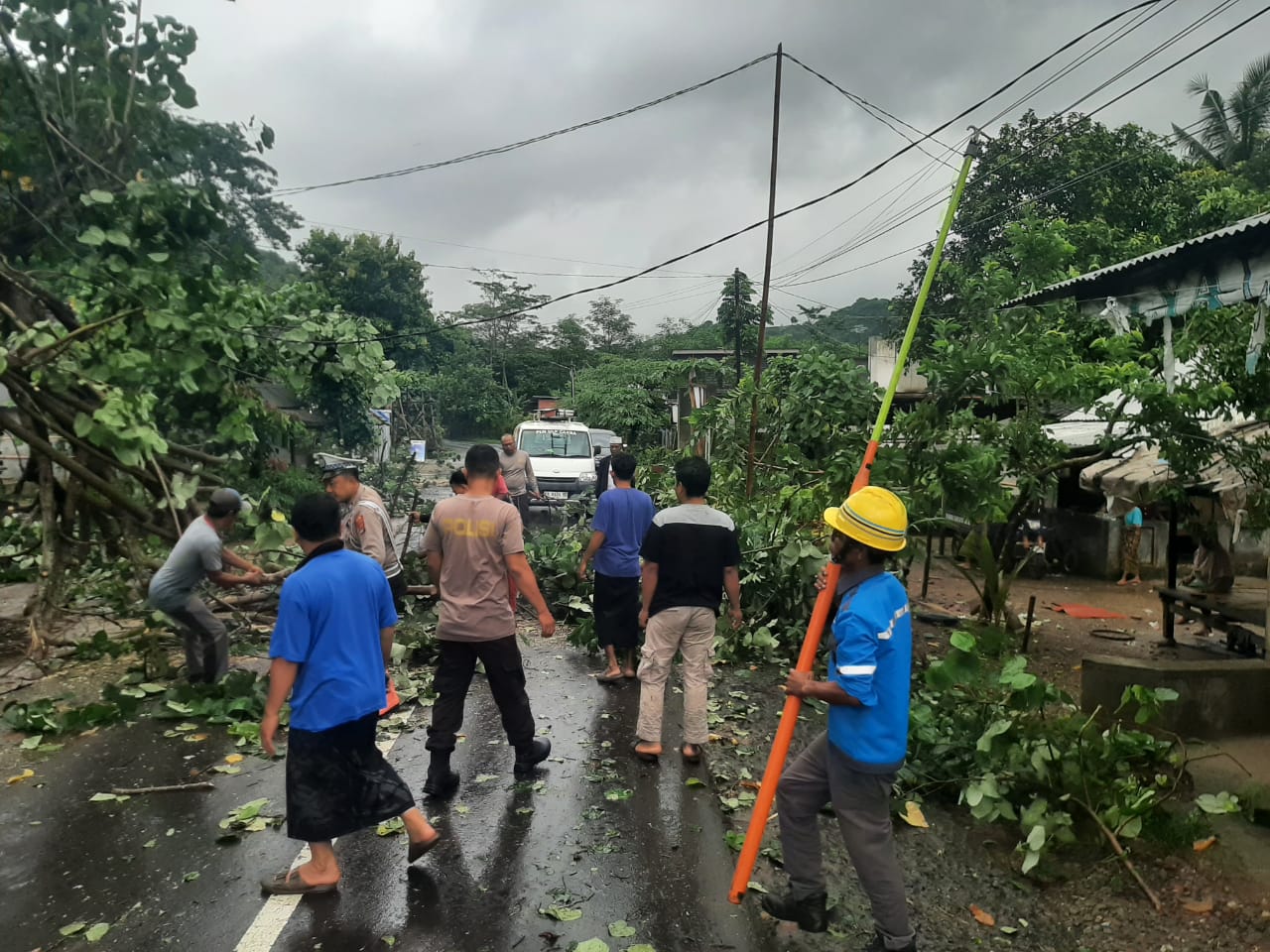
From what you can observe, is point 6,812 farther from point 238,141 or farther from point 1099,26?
point 1099,26

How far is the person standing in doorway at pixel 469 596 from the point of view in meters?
4.58

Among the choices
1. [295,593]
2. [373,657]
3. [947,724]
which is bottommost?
[947,724]

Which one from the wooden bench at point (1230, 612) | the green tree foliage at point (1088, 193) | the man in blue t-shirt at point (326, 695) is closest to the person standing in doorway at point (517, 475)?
the wooden bench at point (1230, 612)

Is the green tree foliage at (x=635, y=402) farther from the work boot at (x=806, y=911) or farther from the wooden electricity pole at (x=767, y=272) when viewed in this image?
the work boot at (x=806, y=911)

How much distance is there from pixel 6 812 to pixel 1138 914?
18.7 ft

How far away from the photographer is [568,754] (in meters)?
5.37

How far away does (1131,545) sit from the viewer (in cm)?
1372

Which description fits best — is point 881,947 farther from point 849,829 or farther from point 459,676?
point 459,676

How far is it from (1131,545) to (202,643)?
13.5 metres

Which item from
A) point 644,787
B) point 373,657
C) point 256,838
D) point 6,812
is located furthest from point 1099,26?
point 6,812

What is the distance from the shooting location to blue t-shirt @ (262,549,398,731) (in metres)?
3.47

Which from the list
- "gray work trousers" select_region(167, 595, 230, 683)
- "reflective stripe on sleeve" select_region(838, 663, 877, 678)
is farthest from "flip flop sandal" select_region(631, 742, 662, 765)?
"gray work trousers" select_region(167, 595, 230, 683)

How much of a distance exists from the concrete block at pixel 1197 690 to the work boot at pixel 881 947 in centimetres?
303

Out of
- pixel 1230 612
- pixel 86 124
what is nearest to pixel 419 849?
pixel 86 124
